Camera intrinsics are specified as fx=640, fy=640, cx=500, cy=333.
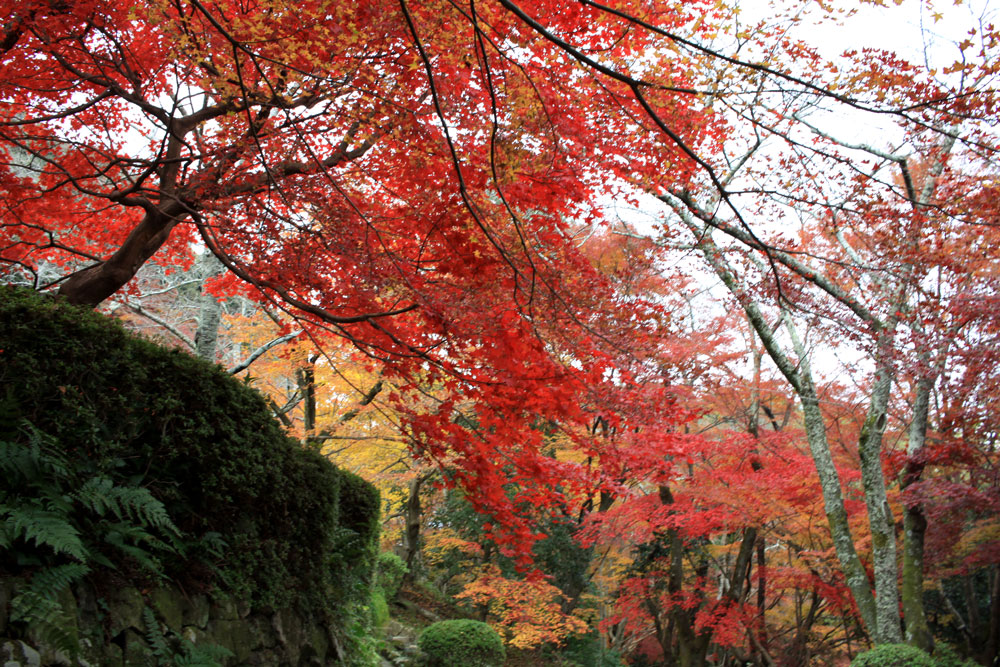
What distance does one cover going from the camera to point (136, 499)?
325 centimetres

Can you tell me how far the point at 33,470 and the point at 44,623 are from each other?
26.2 inches

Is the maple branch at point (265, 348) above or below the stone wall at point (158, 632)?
above

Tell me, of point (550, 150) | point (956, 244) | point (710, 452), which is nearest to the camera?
point (550, 150)

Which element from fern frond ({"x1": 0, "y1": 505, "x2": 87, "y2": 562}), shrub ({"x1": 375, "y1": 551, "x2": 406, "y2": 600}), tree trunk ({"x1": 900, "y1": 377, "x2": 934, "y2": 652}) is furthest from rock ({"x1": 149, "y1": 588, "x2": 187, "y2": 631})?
tree trunk ({"x1": 900, "y1": 377, "x2": 934, "y2": 652})

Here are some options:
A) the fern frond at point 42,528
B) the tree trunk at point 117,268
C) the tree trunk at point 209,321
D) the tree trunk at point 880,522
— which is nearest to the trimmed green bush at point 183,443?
the fern frond at point 42,528

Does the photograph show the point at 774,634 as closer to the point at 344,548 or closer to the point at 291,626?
the point at 344,548

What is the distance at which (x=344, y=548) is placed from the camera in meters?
6.51

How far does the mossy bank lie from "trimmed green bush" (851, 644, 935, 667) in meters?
6.73

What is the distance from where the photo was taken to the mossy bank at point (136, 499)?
282 cm

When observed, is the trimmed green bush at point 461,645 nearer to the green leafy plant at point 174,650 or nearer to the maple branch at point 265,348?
the maple branch at point 265,348

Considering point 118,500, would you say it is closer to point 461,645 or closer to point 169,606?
point 169,606

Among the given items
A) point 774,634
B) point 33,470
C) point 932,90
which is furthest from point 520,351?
point 774,634

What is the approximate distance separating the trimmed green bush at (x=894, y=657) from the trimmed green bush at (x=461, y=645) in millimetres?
5419

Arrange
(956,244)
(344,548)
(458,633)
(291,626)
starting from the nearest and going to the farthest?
1. (291,626)
2. (344,548)
3. (956,244)
4. (458,633)
